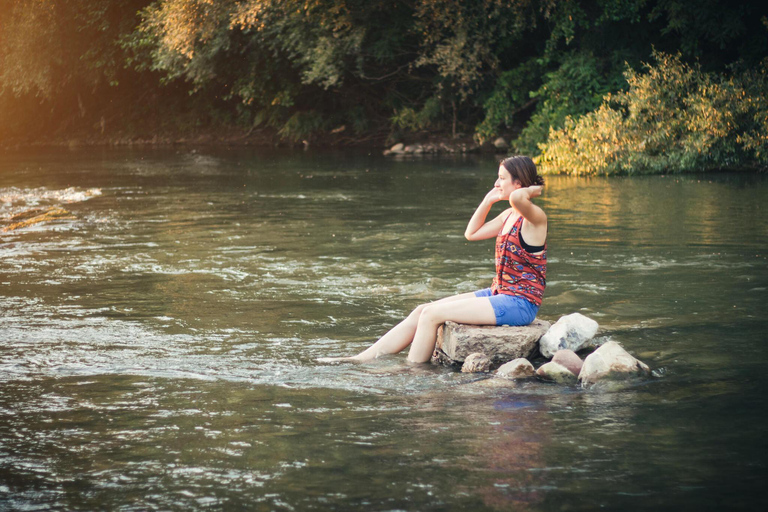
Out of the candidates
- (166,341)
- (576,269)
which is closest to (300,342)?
(166,341)

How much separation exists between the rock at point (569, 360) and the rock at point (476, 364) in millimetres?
485

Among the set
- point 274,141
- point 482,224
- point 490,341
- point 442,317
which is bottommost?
point 490,341

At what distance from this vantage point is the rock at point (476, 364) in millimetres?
6508

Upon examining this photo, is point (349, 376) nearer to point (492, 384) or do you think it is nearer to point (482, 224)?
point (492, 384)

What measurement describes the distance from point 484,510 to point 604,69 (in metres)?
24.2

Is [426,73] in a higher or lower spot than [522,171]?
higher

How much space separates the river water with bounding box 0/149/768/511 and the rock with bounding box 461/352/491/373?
138mm

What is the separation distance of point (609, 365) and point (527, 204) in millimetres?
1256

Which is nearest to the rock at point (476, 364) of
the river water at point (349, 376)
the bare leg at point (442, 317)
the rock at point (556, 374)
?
the river water at point (349, 376)

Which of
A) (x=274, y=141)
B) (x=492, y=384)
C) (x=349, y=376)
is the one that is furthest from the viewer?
(x=274, y=141)

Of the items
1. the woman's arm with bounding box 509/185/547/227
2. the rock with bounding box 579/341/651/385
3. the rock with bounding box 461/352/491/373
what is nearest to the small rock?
the rock with bounding box 461/352/491/373

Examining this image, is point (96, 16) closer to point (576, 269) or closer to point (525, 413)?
point (576, 269)

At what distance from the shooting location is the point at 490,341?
6633 mm

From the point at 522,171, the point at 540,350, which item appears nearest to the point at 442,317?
the point at 540,350
